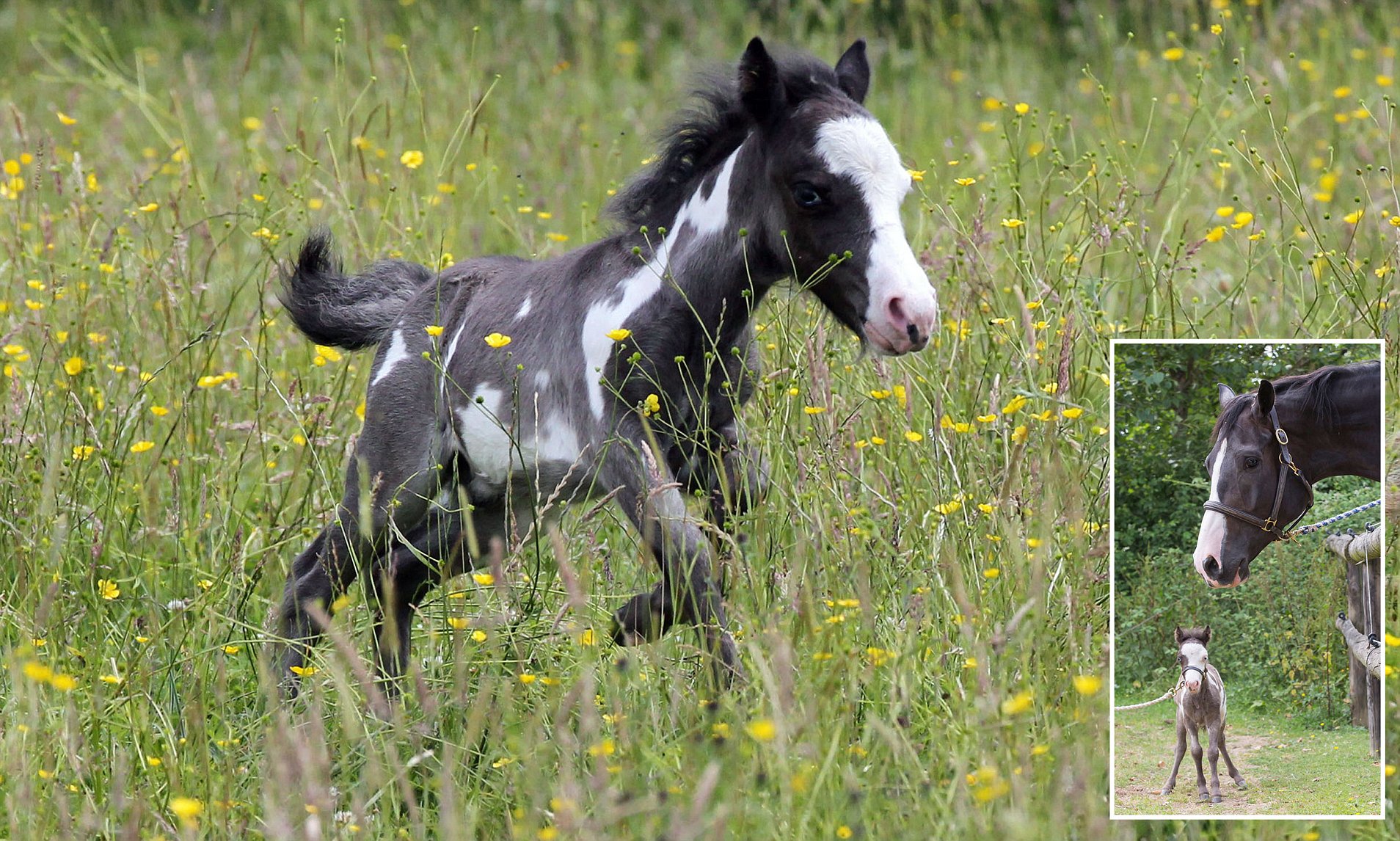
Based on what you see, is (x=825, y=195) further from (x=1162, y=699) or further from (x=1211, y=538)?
(x=1162, y=699)

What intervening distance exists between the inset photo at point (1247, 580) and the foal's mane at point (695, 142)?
109 centimetres

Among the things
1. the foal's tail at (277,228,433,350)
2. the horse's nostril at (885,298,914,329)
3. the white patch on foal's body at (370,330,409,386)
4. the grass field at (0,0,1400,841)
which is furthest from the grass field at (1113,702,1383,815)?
the foal's tail at (277,228,433,350)

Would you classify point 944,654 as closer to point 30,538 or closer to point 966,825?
point 966,825

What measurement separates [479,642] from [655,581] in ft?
1.69

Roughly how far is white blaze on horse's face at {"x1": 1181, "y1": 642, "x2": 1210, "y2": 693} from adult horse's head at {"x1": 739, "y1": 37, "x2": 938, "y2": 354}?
0.86 meters

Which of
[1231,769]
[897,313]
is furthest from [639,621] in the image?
[1231,769]

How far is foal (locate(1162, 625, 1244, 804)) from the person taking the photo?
2461 millimetres

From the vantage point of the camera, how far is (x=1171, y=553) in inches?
107

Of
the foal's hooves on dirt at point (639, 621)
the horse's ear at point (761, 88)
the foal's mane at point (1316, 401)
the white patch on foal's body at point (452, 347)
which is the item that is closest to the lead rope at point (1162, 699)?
the foal's mane at point (1316, 401)

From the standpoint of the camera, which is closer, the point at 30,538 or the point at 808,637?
the point at 808,637

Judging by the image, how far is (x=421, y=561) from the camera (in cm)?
390

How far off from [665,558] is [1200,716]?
1110 mm

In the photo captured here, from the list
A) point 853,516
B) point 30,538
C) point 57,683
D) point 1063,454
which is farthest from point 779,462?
point 30,538

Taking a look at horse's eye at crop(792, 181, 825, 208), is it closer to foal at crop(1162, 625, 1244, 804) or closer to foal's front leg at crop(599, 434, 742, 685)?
foal's front leg at crop(599, 434, 742, 685)
